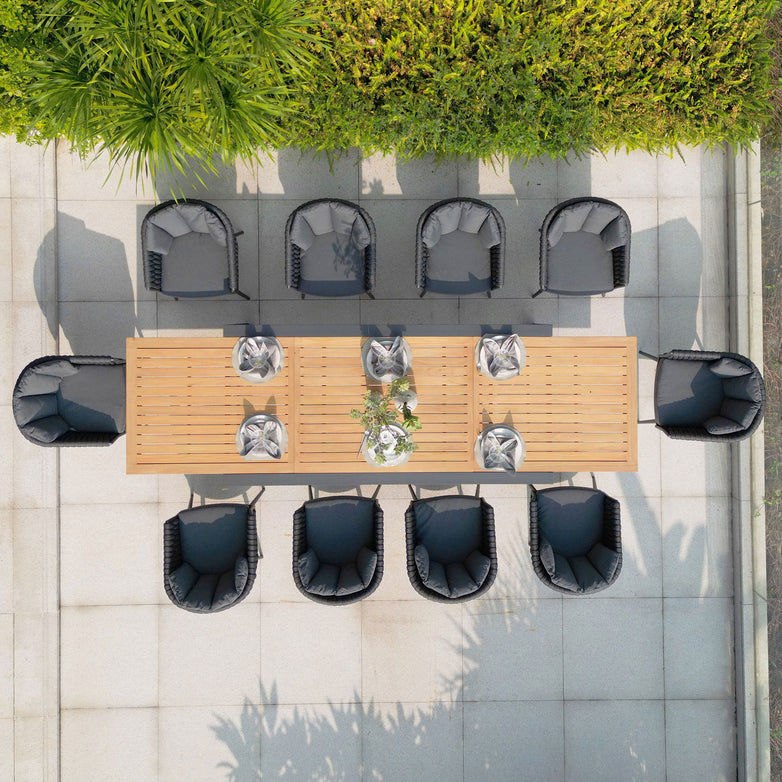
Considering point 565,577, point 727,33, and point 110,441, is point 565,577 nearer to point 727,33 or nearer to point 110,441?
point 110,441

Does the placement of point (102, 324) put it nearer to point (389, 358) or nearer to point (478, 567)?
point (389, 358)

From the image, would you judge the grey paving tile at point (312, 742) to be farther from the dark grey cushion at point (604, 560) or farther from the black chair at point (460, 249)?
the black chair at point (460, 249)

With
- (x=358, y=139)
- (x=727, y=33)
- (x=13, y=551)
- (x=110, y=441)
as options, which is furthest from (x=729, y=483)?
(x=13, y=551)

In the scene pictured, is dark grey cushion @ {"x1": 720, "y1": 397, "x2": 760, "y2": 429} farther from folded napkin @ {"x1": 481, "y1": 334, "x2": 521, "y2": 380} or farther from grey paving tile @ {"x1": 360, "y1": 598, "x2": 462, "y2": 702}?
grey paving tile @ {"x1": 360, "y1": 598, "x2": 462, "y2": 702}

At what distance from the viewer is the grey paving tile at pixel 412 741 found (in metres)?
3.67

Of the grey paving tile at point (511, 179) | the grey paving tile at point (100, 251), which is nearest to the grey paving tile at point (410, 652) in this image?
the grey paving tile at point (100, 251)

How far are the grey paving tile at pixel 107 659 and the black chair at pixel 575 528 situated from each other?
2.90m

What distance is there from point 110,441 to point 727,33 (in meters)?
4.75

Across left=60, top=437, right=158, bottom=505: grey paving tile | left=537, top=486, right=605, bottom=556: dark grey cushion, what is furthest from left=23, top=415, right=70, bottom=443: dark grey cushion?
left=537, top=486, right=605, bottom=556: dark grey cushion

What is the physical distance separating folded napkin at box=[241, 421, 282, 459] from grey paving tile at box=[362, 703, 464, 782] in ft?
7.17

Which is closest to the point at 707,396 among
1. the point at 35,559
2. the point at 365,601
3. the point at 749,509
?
the point at 749,509

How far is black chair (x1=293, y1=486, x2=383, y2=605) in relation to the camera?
124 inches

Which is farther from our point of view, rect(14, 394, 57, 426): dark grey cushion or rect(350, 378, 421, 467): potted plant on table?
rect(14, 394, 57, 426): dark grey cushion

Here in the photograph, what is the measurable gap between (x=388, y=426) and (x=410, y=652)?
1949mm
